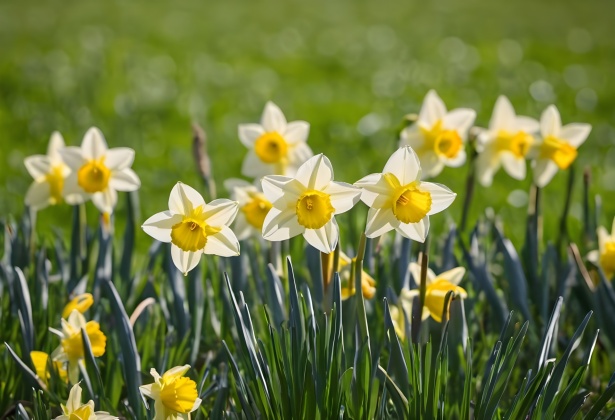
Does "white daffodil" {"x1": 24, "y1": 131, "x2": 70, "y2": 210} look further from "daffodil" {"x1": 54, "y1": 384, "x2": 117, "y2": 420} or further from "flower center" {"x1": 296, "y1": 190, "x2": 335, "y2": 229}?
"flower center" {"x1": 296, "y1": 190, "x2": 335, "y2": 229}

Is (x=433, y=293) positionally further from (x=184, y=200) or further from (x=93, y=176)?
(x=93, y=176)

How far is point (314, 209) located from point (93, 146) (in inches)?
33.3

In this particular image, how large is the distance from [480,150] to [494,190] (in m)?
2.25

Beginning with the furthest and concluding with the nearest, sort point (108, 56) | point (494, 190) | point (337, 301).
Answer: point (108, 56)
point (494, 190)
point (337, 301)

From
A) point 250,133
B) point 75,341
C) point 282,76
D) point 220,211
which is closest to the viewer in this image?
point 220,211

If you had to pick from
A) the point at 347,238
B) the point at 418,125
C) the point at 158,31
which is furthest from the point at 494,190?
the point at 158,31

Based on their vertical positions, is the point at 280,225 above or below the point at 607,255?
above

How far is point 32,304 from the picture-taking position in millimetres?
2156

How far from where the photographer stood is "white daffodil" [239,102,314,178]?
2229 millimetres

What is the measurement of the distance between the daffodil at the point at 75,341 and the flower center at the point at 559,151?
135 centimetres

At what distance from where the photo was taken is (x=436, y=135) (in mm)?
2184

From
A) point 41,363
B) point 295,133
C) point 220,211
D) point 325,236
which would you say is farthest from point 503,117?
point 41,363

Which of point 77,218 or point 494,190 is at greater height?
point 77,218

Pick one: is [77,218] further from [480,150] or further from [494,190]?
[494,190]
